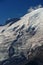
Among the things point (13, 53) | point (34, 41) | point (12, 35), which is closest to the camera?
point (34, 41)

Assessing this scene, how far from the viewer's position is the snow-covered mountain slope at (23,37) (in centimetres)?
1611

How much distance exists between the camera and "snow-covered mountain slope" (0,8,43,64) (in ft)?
52.9

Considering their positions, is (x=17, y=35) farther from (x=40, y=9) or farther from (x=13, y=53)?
(x=40, y=9)

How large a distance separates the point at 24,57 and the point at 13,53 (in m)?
0.90

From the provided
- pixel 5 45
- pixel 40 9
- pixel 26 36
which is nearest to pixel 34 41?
pixel 26 36

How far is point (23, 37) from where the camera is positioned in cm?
1706

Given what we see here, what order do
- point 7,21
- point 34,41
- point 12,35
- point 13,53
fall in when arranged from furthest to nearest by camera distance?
point 7,21 < point 12,35 < point 13,53 < point 34,41

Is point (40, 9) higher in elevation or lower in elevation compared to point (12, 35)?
higher

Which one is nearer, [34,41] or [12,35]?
[34,41]

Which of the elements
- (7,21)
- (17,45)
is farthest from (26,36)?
(7,21)

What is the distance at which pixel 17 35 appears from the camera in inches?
695

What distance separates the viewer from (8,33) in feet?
60.7

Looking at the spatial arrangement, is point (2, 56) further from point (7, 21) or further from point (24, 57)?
point (7, 21)

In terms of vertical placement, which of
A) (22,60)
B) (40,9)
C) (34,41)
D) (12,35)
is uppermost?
(40,9)
